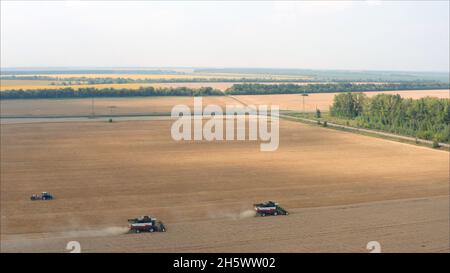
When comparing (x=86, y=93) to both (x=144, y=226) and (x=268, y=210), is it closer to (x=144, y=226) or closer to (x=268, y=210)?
(x=268, y=210)

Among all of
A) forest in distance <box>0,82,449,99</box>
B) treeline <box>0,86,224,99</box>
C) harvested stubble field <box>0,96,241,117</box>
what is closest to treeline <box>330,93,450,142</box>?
harvested stubble field <box>0,96,241,117</box>

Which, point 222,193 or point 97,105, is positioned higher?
point 97,105

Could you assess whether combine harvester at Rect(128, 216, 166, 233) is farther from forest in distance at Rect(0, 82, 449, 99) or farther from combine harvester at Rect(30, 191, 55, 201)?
forest in distance at Rect(0, 82, 449, 99)

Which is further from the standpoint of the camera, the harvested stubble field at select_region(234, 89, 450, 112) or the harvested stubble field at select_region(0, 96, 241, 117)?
the harvested stubble field at select_region(234, 89, 450, 112)

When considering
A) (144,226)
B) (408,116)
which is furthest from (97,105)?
(144,226)

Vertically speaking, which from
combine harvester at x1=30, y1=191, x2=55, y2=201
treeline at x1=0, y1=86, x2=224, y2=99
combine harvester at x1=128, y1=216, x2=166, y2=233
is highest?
treeline at x1=0, y1=86, x2=224, y2=99

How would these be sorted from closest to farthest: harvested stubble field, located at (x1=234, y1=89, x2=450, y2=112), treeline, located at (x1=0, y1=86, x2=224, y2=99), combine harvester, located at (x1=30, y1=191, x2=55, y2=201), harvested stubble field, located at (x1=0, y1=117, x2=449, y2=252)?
harvested stubble field, located at (x1=0, y1=117, x2=449, y2=252)
combine harvester, located at (x1=30, y1=191, x2=55, y2=201)
harvested stubble field, located at (x1=234, y1=89, x2=450, y2=112)
treeline, located at (x1=0, y1=86, x2=224, y2=99)

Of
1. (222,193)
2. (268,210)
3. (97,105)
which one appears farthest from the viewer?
(97,105)
